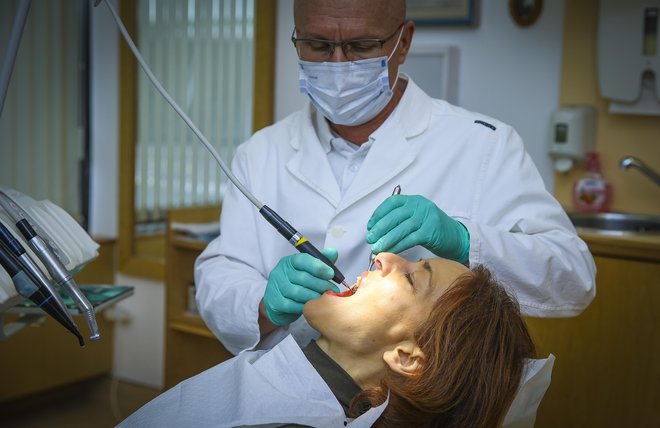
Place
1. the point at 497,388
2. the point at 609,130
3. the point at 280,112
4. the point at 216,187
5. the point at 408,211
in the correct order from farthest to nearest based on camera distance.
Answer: the point at 216,187
the point at 280,112
the point at 609,130
the point at 408,211
the point at 497,388

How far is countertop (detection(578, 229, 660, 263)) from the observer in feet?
6.88

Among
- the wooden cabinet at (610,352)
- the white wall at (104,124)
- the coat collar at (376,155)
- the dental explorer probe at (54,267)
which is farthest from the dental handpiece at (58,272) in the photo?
the white wall at (104,124)

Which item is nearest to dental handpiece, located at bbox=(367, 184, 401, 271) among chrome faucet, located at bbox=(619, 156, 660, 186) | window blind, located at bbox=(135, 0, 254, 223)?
chrome faucet, located at bbox=(619, 156, 660, 186)

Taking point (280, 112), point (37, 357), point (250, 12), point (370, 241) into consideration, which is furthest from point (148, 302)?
point (370, 241)

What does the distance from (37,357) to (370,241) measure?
2.41 m

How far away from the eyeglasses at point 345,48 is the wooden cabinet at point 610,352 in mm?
943

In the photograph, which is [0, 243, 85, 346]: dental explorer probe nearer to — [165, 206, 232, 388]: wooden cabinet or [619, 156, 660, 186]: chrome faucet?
[165, 206, 232, 388]: wooden cabinet

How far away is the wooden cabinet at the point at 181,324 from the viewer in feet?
9.95

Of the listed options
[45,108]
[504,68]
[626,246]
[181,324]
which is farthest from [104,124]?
[626,246]

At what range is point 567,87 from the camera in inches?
102

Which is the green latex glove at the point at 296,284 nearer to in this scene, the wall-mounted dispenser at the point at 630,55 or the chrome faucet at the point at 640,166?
the chrome faucet at the point at 640,166

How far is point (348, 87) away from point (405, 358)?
2.13 feet

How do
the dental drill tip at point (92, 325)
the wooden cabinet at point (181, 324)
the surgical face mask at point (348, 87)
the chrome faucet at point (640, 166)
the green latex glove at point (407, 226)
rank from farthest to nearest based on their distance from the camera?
the wooden cabinet at point (181, 324) < the chrome faucet at point (640, 166) < the surgical face mask at point (348, 87) < the green latex glove at point (407, 226) < the dental drill tip at point (92, 325)

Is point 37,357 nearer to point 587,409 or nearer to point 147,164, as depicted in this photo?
point 147,164
